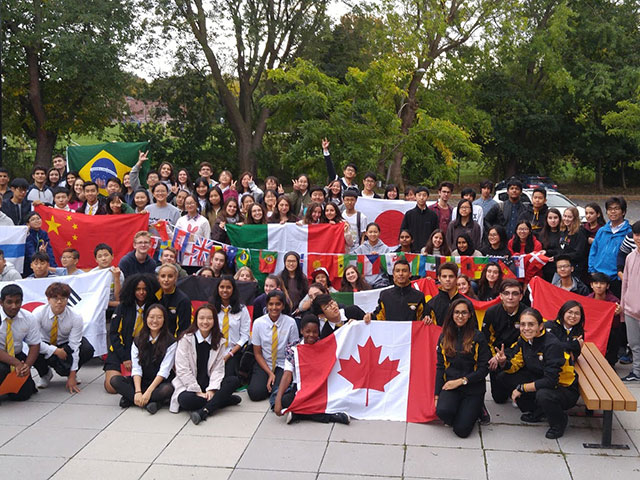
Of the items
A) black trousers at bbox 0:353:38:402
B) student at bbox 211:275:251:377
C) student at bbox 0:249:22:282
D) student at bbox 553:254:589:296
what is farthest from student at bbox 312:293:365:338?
student at bbox 0:249:22:282

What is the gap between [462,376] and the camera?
7156 mm

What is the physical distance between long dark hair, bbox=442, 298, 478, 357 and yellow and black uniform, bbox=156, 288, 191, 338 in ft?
10.2

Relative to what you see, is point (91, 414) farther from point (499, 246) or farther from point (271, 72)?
point (271, 72)

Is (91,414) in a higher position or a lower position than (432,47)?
lower

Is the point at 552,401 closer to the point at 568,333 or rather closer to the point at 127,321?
the point at 568,333

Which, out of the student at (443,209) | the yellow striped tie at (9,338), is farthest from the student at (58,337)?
the student at (443,209)

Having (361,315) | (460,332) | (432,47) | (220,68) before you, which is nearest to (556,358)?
(460,332)

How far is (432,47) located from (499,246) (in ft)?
62.8

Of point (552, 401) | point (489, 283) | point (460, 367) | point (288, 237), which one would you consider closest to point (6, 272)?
point (288, 237)

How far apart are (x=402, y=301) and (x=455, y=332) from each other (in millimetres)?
1180

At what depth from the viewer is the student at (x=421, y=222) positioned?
1081 cm

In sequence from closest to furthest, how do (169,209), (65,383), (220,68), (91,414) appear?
(91,414)
(65,383)
(169,209)
(220,68)

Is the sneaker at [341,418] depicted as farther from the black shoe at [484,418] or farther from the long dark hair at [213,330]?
the long dark hair at [213,330]

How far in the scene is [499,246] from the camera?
978cm
